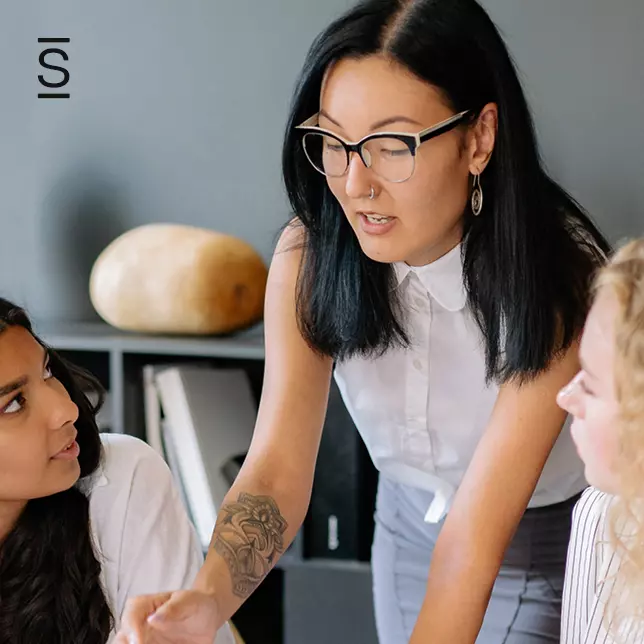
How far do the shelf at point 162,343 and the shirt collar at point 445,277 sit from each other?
648 millimetres

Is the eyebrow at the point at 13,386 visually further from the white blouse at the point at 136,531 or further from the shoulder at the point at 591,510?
the shoulder at the point at 591,510

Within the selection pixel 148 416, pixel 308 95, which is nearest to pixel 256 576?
pixel 308 95

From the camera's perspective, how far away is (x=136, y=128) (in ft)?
7.74

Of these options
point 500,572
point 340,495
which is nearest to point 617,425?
point 500,572

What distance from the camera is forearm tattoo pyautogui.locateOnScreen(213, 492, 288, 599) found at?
121 centimetres

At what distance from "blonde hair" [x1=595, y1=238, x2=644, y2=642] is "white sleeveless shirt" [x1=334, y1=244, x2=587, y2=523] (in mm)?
280

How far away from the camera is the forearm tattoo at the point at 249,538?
1210 millimetres

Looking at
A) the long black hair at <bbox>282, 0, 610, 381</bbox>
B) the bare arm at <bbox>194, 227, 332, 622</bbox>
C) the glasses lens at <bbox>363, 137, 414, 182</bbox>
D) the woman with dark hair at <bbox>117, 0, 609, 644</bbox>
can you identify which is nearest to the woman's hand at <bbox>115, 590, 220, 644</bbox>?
the woman with dark hair at <bbox>117, 0, 609, 644</bbox>

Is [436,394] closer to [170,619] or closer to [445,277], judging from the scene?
[445,277]

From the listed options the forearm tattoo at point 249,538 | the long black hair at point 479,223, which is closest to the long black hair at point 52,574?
the forearm tattoo at point 249,538

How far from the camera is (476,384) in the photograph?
4.38 ft

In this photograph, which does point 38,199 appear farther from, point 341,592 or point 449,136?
point 449,136

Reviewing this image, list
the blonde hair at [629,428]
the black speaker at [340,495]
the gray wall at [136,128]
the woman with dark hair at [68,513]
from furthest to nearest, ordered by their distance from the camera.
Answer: the gray wall at [136,128]
the black speaker at [340,495]
the woman with dark hair at [68,513]
the blonde hair at [629,428]

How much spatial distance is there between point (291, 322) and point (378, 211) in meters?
0.23
